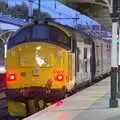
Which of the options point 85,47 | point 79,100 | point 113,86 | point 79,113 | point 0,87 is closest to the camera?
point 79,113

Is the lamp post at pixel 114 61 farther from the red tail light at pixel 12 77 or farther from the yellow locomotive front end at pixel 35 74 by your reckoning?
the red tail light at pixel 12 77

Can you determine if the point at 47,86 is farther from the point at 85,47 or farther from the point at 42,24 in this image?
the point at 85,47

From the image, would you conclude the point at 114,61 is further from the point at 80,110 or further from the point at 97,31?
the point at 97,31

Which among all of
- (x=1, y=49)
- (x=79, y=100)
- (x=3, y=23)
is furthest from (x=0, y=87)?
(x=3, y=23)

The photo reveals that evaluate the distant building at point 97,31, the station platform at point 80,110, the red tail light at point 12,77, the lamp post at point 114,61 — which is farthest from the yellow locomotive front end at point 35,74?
the distant building at point 97,31

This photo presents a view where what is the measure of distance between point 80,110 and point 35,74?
178 cm

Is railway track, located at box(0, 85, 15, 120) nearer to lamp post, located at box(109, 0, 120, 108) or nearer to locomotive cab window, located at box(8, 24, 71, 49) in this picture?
locomotive cab window, located at box(8, 24, 71, 49)

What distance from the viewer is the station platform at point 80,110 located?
1275 cm

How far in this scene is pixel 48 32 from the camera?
52.4ft

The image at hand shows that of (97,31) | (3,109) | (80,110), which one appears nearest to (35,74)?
(80,110)

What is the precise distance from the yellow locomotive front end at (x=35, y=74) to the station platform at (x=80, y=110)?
1.88 ft

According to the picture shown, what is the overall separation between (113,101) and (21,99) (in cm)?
262

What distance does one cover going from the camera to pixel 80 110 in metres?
14.4

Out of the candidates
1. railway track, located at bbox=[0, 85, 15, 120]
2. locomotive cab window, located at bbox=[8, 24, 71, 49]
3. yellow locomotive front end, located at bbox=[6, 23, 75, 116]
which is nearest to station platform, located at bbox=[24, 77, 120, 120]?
yellow locomotive front end, located at bbox=[6, 23, 75, 116]
